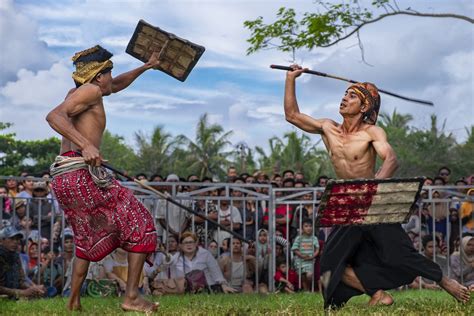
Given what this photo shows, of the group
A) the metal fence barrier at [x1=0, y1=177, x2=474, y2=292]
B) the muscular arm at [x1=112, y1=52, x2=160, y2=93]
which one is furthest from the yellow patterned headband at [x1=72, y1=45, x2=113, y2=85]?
the metal fence barrier at [x1=0, y1=177, x2=474, y2=292]

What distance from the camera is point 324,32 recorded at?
1580 centimetres

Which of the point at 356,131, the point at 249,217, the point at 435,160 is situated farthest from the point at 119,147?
the point at 356,131

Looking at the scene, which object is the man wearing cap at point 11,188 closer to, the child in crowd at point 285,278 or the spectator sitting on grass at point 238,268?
the spectator sitting on grass at point 238,268

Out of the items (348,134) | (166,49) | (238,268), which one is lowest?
(238,268)

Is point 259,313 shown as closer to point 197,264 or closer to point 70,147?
point 70,147

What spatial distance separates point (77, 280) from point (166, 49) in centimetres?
232

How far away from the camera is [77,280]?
6.63 m

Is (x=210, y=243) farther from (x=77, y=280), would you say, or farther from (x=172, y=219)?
(x=77, y=280)

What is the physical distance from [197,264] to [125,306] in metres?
4.71

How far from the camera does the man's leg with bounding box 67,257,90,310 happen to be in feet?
21.8

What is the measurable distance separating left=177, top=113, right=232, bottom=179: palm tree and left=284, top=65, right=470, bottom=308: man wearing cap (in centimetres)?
3505

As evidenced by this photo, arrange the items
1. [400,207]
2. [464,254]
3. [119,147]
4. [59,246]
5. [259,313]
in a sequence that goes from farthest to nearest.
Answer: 1. [119,147]
2. [464,254]
3. [59,246]
4. [400,207]
5. [259,313]

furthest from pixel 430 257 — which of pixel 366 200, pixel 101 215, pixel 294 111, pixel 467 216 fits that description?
pixel 101 215

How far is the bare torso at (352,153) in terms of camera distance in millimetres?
6926
